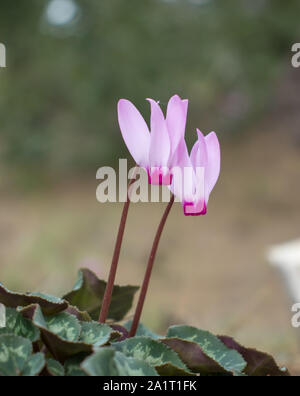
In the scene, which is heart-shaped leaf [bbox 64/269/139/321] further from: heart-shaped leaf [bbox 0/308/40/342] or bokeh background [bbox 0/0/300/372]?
bokeh background [bbox 0/0/300/372]

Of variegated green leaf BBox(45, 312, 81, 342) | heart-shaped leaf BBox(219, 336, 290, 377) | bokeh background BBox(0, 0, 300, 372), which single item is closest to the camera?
variegated green leaf BBox(45, 312, 81, 342)

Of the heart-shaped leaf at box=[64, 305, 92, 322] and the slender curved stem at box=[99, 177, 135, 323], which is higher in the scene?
the slender curved stem at box=[99, 177, 135, 323]

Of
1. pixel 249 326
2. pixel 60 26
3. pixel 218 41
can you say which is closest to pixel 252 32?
pixel 218 41

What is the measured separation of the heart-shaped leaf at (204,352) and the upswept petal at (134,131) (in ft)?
0.75

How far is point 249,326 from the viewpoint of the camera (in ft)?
7.73

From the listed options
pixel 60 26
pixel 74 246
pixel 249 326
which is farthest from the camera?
pixel 60 26

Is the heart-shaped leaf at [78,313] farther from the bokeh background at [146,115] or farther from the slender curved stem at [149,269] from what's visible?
the bokeh background at [146,115]

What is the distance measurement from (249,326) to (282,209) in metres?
1.58

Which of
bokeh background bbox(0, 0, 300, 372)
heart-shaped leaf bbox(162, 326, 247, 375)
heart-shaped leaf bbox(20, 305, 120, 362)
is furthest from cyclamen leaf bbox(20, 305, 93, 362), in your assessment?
bokeh background bbox(0, 0, 300, 372)

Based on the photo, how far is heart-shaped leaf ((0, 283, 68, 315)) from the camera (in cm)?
72

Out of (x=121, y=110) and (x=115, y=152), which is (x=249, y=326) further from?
(x=115, y=152)
